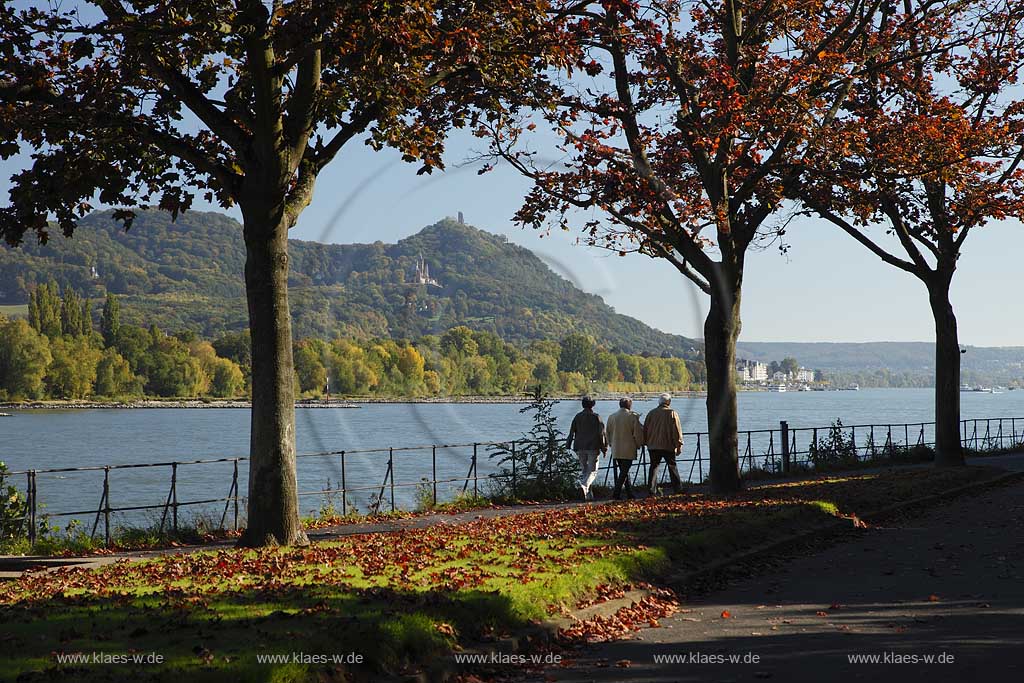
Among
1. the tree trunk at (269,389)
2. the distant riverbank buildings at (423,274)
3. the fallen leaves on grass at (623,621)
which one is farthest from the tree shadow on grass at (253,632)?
the distant riverbank buildings at (423,274)

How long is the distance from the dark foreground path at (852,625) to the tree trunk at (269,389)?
16.8ft

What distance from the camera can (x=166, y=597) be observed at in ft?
30.6

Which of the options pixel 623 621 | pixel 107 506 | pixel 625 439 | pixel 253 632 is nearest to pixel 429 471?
pixel 625 439

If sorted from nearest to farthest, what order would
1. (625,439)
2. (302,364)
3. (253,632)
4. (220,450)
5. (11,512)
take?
(253,632)
(11,512)
(625,439)
(302,364)
(220,450)

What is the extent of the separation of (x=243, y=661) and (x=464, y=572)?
4.00m

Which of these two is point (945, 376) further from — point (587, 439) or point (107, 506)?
point (107, 506)

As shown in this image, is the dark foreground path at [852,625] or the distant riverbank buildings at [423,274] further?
the distant riverbank buildings at [423,274]

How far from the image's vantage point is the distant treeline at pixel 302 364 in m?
28.0

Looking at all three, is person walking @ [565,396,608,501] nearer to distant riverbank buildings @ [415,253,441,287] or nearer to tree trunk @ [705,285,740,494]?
tree trunk @ [705,285,740,494]

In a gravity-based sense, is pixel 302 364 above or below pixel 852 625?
above

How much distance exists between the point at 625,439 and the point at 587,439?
70cm

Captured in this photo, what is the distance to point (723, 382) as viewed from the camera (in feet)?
67.6

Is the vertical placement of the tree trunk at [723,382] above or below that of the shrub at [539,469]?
above

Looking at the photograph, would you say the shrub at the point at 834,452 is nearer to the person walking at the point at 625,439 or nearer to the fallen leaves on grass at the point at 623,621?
the person walking at the point at 625,439
